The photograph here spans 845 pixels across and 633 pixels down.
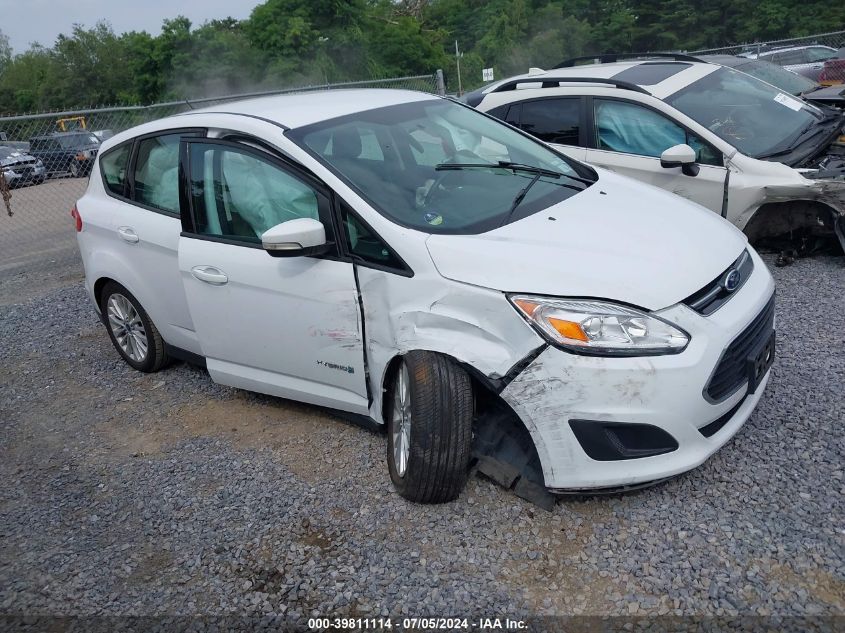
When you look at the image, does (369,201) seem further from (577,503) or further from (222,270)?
(577,503)

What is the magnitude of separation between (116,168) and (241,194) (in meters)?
1.50

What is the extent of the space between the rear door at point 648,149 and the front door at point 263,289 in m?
3.20

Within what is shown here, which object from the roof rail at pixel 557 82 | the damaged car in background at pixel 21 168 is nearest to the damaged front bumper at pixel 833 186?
the roof rail at pixel 557 82

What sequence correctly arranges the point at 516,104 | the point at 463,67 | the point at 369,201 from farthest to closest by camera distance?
the point at 463,67 < the point at 516,104 < the point at 369,201

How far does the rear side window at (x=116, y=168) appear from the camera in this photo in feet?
16.5

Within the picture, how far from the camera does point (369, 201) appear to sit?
3605mm

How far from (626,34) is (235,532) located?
51921 millimetres

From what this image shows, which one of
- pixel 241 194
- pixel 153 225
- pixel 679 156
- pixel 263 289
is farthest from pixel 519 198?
pixel 153 225

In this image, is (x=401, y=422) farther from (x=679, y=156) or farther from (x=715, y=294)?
(x=679, y=156)

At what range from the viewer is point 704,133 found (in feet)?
19.0

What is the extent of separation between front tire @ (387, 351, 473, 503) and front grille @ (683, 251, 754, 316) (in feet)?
3.20

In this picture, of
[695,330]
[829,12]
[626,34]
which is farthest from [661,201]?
[626,34]

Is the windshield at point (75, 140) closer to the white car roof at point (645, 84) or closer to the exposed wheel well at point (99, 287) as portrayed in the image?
the exposed wheel well at point (99, 287)

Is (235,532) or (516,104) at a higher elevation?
(516,104)
